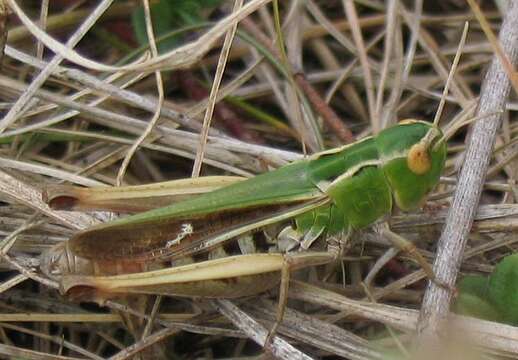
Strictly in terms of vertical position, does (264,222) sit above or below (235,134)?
below

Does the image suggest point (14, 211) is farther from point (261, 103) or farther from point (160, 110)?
point (261, 103)

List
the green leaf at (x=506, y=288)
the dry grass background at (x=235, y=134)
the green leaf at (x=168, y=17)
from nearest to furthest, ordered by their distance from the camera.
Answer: the green leaf at (x=506, y=288) → the dry grass background at (x=235, y=134) → the green leaf at (x=168, y=17)

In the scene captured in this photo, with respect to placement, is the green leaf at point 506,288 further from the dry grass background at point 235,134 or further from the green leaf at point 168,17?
A: the green leaf at point 168,17

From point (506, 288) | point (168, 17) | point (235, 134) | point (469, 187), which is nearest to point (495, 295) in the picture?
point (506, 288)

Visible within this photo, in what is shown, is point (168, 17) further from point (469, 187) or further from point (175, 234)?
point (469, 187)

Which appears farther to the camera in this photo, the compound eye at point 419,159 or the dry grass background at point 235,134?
the dry grass background at point 235,134

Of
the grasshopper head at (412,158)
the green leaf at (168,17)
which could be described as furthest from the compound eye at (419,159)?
the green leaf at (168,17)
